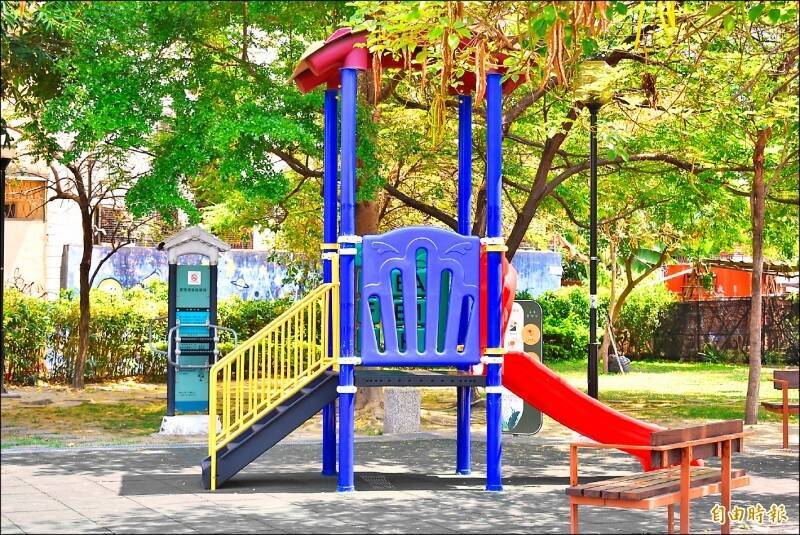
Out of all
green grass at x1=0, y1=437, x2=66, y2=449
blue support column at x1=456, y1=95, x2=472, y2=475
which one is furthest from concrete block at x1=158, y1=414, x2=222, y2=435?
blue support column at x1=456, y1=95, x2=472, y2=475

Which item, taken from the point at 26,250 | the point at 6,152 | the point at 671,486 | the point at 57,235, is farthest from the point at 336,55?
the point at 57,235

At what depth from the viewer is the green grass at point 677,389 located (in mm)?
21469

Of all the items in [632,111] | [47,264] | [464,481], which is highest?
[632,111]

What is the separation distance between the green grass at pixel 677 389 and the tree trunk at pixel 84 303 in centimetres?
1028

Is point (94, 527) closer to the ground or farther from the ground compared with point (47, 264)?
closer to the ground

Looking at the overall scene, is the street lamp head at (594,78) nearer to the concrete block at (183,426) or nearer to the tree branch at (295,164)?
the tree branch at (295,164)

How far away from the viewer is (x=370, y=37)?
38.3ft

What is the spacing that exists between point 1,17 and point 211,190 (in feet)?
23.3

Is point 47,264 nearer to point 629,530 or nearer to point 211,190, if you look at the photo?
point 211,190

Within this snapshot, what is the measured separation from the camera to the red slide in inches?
483

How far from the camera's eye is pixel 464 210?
13203 mm

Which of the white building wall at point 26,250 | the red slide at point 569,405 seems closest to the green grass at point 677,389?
the red slide at point 569,405

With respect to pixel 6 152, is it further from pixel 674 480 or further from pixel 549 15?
pixel 674 480

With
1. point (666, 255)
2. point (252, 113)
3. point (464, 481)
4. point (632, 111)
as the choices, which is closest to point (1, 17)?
point (252, 113)
